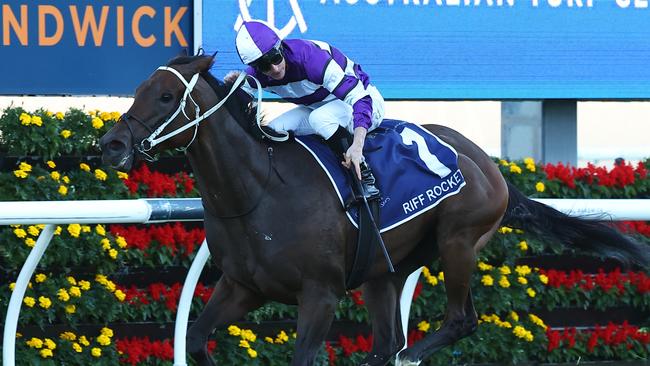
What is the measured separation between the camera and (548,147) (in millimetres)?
6309

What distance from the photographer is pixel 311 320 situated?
394cm

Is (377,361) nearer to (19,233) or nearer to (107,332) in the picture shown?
(107,332)

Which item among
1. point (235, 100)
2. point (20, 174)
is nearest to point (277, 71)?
point (235, 100)

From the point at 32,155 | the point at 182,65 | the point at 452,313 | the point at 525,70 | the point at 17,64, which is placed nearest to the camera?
the point at 182,65

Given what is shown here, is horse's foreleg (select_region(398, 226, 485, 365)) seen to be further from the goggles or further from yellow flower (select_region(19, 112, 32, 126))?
yellow flower (select_region(19, 112, 32, 126))

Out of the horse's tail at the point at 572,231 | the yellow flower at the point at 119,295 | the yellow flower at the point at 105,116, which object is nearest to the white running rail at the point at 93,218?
the horse's tail at the point at 572,231

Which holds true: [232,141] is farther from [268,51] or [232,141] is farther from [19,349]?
[19,349]

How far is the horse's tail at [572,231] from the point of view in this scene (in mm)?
4848

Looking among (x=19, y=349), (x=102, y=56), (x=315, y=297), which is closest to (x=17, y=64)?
(x=102, y=56)

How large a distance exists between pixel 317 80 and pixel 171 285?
4.58ft

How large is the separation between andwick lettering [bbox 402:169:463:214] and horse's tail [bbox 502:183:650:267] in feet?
1.63

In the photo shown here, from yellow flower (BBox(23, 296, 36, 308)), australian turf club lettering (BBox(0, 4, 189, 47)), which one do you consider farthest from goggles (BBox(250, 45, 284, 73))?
australian turf club lettering (BBox(0, 4, 189, 47))

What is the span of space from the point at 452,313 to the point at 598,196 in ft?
4.77

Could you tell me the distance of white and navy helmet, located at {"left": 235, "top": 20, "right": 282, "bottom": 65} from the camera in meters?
3.91
